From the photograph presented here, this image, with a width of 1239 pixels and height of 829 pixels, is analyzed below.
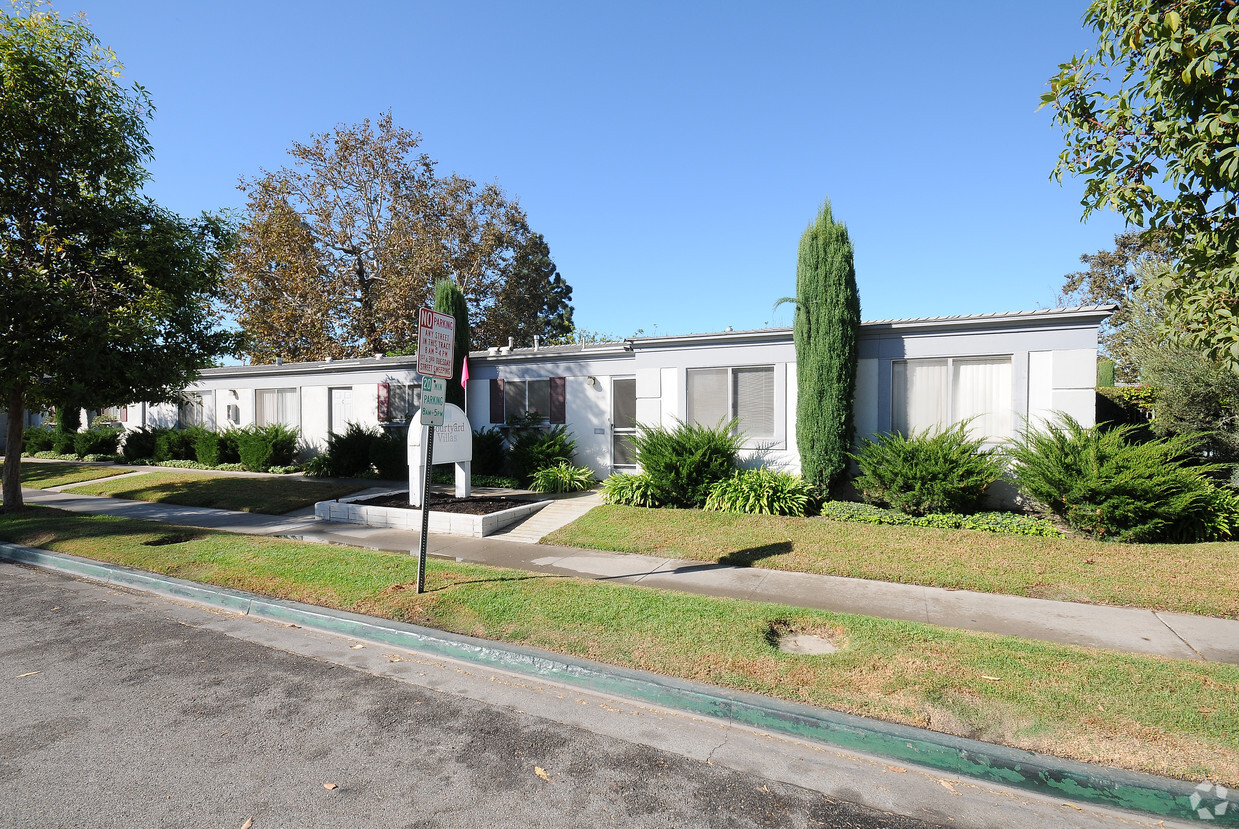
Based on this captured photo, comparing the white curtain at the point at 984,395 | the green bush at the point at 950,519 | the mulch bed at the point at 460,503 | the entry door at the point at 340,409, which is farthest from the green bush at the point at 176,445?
the white curtain at the point at 984,395

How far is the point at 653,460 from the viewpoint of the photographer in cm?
1155

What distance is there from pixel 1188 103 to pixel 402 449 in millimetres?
15577

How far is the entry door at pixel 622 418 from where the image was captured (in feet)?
48.6

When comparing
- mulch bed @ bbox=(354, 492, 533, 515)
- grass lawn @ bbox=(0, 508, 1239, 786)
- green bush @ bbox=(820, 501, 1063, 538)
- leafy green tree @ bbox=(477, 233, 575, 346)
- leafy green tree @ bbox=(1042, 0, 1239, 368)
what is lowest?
grass lawn @ bbox=(0, 508, 1239, 786)

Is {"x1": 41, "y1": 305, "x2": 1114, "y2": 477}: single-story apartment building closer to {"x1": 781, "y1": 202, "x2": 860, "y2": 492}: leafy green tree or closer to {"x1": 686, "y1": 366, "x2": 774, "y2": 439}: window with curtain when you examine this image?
{"x1": 686, "y1": 366, "x2": 774, "y2": 439}: window with curtain

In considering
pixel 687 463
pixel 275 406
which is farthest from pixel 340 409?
pixel 687 463

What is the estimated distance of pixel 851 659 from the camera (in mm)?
4930

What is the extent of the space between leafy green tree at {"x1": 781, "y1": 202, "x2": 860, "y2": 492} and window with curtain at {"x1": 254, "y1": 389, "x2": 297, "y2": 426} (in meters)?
15.7

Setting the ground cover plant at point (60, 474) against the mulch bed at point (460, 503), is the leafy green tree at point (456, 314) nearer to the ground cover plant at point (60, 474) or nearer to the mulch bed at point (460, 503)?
the mulch bed at point (460, 503)

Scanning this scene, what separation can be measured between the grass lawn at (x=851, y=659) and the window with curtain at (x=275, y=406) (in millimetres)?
12581

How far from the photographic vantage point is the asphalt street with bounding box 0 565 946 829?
3293 millimetres

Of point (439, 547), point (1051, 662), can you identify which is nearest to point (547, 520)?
point (439, 547)

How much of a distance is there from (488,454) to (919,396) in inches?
381

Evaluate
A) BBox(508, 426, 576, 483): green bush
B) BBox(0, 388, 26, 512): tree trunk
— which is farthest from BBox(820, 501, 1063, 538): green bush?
BBox(0, 388, 26, 512): tree trunk
